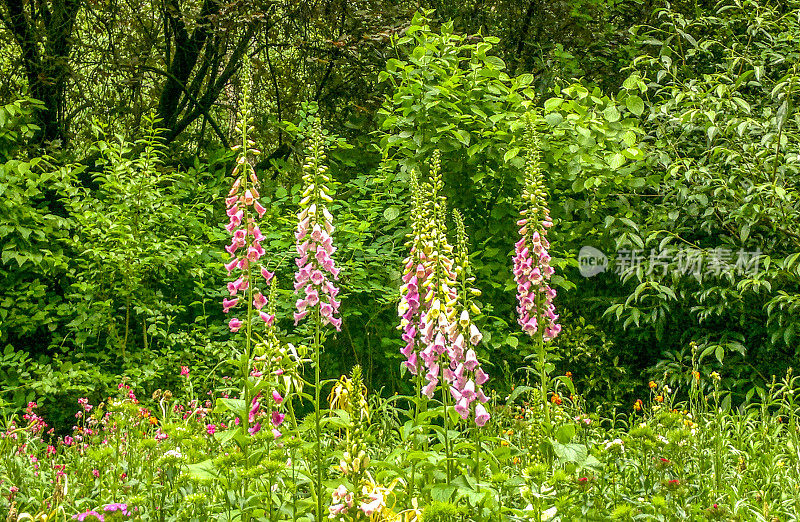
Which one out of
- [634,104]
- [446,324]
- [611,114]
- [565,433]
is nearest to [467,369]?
[446,324]

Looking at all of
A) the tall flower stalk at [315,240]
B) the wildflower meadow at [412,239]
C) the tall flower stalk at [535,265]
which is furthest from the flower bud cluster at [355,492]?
the tall flower stalk at [535,265]

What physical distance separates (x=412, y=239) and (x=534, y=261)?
69cm

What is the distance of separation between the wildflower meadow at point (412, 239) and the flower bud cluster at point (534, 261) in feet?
0.05

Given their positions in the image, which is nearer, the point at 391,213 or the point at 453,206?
the point at 391,213

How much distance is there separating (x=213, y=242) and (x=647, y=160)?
10.9 feet

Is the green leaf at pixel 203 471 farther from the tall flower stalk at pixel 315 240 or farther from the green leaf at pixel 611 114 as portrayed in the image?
the green leaf at pixel 611 114

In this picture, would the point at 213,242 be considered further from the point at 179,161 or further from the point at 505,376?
the point at 505,376

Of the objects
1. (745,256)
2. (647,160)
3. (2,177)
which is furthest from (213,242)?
(745,256)

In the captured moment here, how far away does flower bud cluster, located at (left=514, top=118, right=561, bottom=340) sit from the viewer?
2.94m

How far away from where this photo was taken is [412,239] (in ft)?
11.5

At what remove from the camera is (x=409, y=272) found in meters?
2.79

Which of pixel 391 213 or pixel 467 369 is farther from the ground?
pixel 391 213

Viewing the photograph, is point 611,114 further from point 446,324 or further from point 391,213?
point 446,324

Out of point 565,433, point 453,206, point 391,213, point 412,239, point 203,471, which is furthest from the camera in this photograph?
point 453,206
